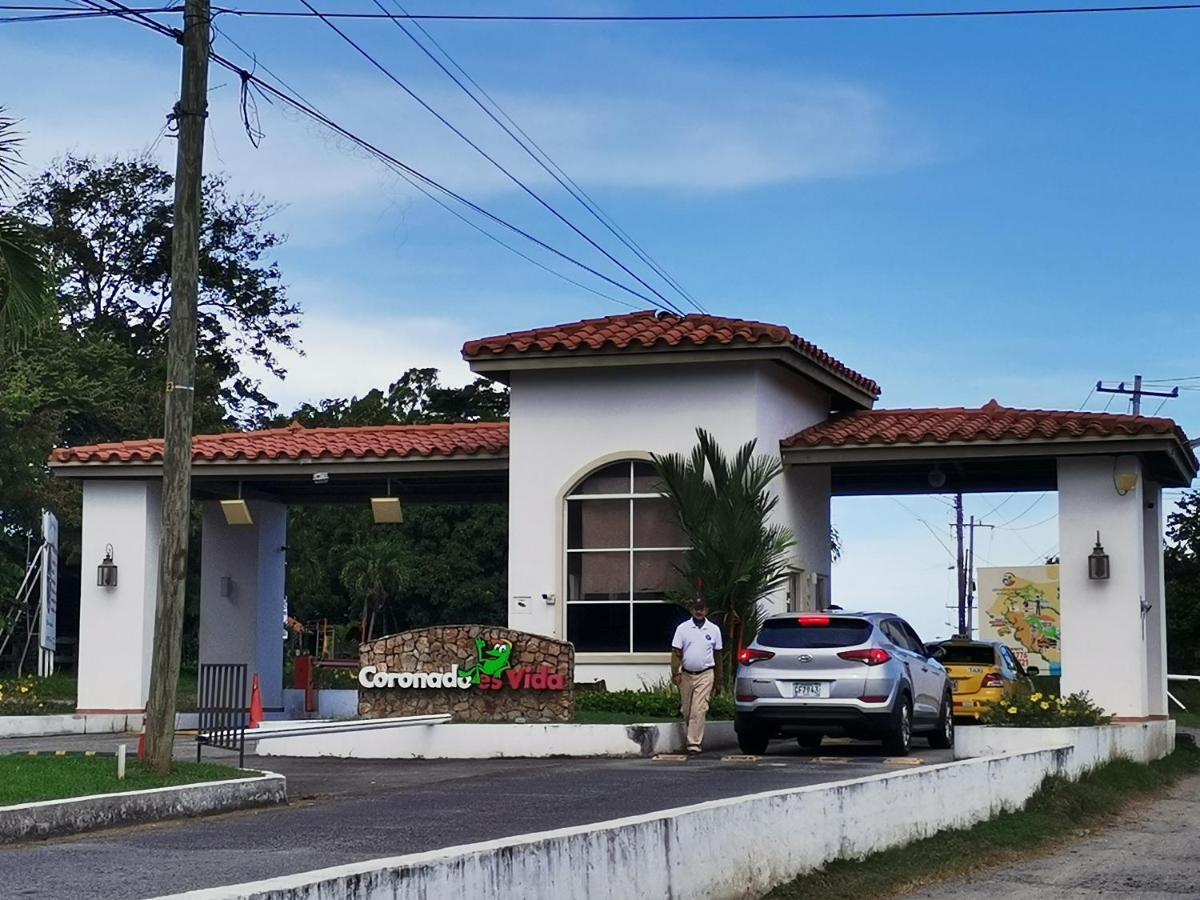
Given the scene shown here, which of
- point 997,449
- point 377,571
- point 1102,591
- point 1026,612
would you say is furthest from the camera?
point 1026,612

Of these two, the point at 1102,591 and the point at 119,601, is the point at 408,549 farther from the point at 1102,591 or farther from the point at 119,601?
the point at 1102,591

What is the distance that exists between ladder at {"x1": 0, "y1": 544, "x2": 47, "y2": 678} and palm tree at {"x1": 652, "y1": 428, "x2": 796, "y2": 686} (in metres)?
19.9

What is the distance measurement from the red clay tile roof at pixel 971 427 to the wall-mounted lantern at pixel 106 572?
1011 cm

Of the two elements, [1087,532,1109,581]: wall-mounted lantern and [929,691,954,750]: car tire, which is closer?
[929,691,954,750]: car tire

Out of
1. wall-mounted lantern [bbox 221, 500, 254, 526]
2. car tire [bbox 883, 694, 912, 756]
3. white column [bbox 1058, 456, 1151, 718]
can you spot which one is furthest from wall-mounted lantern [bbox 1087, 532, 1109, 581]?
wall-mounted lantern [bbox 221, 500, 254, 526]

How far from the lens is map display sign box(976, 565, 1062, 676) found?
59281 millimetres

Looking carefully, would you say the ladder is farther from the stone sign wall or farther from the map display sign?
the map display sign

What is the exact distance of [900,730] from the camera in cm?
1831

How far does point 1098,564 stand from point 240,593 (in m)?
14.5

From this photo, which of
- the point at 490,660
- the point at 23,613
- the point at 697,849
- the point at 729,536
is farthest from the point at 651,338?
the point at 23,613

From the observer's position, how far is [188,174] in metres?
15.1

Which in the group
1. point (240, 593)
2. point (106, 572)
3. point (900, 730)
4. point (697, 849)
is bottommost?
point (697, 849)

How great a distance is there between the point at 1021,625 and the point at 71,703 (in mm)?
39202

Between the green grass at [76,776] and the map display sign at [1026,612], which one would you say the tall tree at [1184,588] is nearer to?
the map display sign at [1026,612]
